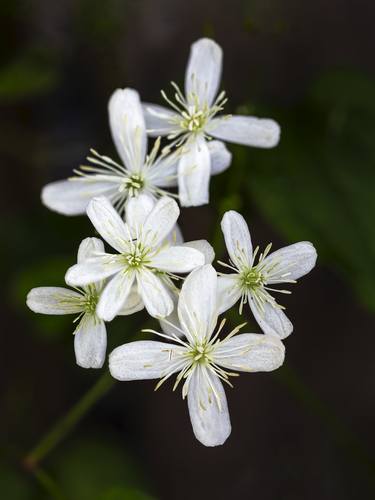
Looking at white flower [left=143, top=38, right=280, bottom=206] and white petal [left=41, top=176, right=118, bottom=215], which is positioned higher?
white flower [left=143, top=38, right=280, bottom=206]

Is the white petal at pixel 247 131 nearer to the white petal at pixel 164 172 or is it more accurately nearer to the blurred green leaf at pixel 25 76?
the white petal at pixel 164 172

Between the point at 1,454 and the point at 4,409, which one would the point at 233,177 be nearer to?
the point at 1,454

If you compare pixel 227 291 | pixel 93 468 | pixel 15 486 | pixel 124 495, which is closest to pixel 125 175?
pixel 227 291

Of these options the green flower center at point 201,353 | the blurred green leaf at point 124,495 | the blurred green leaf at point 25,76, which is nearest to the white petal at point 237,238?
the green flower center at point 201,353

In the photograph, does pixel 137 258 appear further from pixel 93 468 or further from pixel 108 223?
pixel 93 468

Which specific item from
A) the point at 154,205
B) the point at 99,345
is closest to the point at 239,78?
the point at 154,205

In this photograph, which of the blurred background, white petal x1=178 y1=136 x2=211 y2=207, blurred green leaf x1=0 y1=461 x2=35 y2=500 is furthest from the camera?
the blurred background

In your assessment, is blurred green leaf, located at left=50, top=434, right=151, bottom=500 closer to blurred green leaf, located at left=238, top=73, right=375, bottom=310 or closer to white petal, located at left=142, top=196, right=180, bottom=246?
blurred green leaf, located at left=238, top=73, right=375, bottom=310

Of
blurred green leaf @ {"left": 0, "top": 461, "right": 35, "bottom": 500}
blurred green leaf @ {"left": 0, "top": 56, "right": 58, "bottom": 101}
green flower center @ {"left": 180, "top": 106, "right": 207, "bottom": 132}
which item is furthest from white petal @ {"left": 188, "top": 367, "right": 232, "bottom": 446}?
blurred green leaf @ {"left": 0, "top": 56, "right": 58, "bottom": 101}
